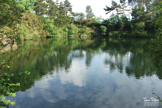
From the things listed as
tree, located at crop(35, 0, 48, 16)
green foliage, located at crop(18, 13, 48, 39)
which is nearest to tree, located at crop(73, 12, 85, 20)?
tree, located at crop(35, 0, 48, 16)

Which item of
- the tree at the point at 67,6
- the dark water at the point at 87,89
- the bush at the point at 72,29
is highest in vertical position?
the tree at the point at 67,6

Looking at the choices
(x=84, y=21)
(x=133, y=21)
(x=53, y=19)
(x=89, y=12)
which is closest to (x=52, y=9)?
(x=53, y=19)

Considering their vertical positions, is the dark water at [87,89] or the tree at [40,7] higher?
the tree at [40,7]

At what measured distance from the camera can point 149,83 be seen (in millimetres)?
10203

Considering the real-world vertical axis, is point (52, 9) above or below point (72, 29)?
above

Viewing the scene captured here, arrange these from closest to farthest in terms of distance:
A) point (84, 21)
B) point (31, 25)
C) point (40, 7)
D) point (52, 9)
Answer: point (31, 25), point (40, 7), point (52, 9), point (84, 21)

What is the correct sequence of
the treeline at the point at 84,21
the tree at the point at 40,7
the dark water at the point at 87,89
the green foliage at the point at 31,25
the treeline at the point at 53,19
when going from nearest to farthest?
1. the dark water at the point at 87,89
2. the green foliage at the point at 31,25
3. the treeline at the point at 53,19
4. the treeline at the point at 84,21
5. the tree at the point at 40,7

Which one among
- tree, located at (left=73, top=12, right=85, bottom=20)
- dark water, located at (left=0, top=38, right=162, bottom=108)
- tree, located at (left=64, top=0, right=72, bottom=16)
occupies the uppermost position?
tree, located at (left=64, top=0, right=72, bottom=16)

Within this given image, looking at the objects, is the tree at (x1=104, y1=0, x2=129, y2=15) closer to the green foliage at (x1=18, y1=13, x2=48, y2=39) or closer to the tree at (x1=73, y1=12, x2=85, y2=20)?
the tree at (x1=73, y1=12, x2=85, y2=20)

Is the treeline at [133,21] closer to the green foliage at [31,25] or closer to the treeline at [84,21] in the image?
the treeline at [84,21]

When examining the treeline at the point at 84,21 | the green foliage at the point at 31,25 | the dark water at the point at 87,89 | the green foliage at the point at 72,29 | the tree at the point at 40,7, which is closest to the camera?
the dark water at the point at 87,89

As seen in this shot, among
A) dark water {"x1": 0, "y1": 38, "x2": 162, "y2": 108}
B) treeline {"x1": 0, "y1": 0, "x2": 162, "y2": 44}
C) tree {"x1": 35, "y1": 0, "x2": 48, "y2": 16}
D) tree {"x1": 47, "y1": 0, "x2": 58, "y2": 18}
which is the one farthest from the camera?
tree {"x1": 47, "y1": 0, "x2": 58, "y2": 18}

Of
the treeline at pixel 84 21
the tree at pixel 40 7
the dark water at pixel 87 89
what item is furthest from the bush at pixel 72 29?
the dark water at pixel 87 89

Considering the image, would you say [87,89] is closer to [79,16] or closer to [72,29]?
[72,29]
